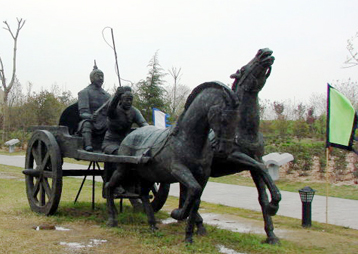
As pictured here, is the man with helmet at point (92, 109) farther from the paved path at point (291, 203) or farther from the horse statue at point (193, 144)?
the paved path at point (291, 203)

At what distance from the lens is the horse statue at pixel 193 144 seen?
16.2 feet

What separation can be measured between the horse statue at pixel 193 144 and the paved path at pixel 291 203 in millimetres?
3662

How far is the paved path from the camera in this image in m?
8.75

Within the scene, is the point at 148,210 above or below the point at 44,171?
below

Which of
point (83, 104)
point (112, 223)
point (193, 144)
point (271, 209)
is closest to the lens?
point (193, 144)

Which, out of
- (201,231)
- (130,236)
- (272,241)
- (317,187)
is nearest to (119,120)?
(130,236)

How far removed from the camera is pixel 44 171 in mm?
7676

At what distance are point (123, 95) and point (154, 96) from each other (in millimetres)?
14947

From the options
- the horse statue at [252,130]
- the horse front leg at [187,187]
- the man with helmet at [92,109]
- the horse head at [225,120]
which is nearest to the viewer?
the horse head at [225,120]

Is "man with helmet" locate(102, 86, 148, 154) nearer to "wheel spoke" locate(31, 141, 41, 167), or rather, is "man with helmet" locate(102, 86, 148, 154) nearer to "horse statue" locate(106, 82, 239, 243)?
"horse statue" locate(106, 82, 239, 243)

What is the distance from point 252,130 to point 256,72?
723mm

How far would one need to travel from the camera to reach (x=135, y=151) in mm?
6395

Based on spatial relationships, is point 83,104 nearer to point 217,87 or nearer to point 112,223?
point 112,223

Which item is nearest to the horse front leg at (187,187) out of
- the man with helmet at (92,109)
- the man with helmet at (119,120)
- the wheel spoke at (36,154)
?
the man with helmet at (119,120)
